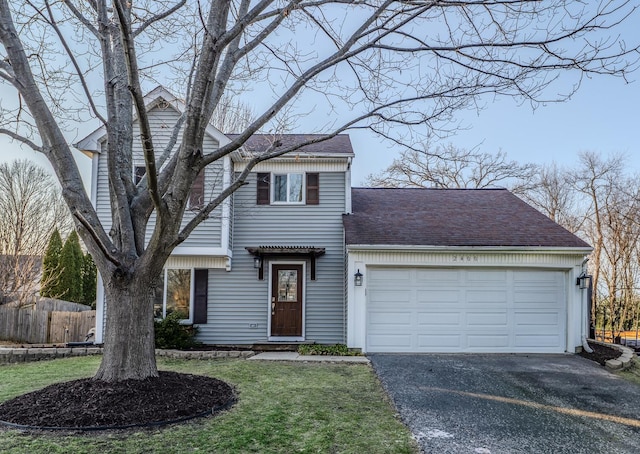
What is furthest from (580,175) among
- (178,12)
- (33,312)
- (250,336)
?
(33,312)

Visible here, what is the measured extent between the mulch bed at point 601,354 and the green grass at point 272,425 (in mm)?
5077

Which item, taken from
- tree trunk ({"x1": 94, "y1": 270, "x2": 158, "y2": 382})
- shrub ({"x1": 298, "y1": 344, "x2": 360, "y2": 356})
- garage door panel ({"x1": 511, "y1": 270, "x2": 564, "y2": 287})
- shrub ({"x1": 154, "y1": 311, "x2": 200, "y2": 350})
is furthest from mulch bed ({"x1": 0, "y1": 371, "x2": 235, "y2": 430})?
garage door panel ({"x1": 511, "y1": 270, "x2": 564, "y2": 287})

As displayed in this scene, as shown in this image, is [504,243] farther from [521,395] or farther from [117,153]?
[117,153]

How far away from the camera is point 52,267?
53.3ft

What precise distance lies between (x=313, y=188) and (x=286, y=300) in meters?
2.93

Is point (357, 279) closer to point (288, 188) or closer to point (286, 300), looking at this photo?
point (286, 300)

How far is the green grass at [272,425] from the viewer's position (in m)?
4.30

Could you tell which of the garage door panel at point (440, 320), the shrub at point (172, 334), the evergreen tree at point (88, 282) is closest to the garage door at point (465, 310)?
the garage door panel at point (440, 320)

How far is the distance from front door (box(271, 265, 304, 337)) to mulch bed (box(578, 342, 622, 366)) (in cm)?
647

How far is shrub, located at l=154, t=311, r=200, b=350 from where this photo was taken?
1037 centimetres

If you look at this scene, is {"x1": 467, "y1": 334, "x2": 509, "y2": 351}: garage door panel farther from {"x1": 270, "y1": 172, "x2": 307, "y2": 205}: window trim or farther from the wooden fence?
the wooden fence

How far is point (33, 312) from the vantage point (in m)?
12.7

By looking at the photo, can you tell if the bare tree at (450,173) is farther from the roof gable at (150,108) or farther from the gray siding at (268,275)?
the roof gable at (150,108)

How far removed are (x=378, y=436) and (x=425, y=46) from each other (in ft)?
16.5
